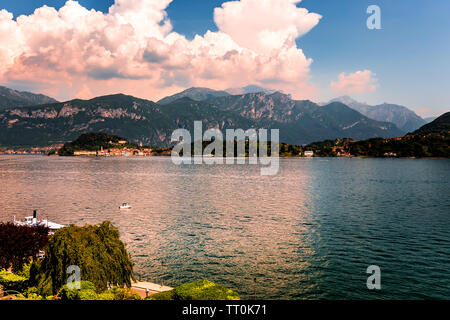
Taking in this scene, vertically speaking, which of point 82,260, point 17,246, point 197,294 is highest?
point 82,260

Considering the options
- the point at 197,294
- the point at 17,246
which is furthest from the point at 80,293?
the point at 17,246

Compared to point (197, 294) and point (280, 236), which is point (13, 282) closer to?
point (197, 294)

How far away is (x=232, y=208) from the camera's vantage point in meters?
88.0

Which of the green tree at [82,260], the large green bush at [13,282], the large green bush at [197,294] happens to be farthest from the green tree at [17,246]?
the large green bush at [197,294]

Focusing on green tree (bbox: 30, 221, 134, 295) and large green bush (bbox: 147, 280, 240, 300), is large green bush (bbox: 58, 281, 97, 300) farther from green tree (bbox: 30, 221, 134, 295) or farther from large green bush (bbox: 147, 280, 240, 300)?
large green bush (bbox: 147, 280, 240, 300)

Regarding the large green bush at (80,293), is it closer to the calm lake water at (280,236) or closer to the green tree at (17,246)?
the green tree at (17,246)

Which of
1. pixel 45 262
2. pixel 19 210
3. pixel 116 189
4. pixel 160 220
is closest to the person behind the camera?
pixel 45 262

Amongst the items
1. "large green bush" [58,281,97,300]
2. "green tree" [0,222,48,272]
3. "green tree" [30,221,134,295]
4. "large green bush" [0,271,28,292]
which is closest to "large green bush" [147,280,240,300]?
"large green bush" [58,281,97,300]

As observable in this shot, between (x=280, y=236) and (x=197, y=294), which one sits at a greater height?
(x=197, y=294)
